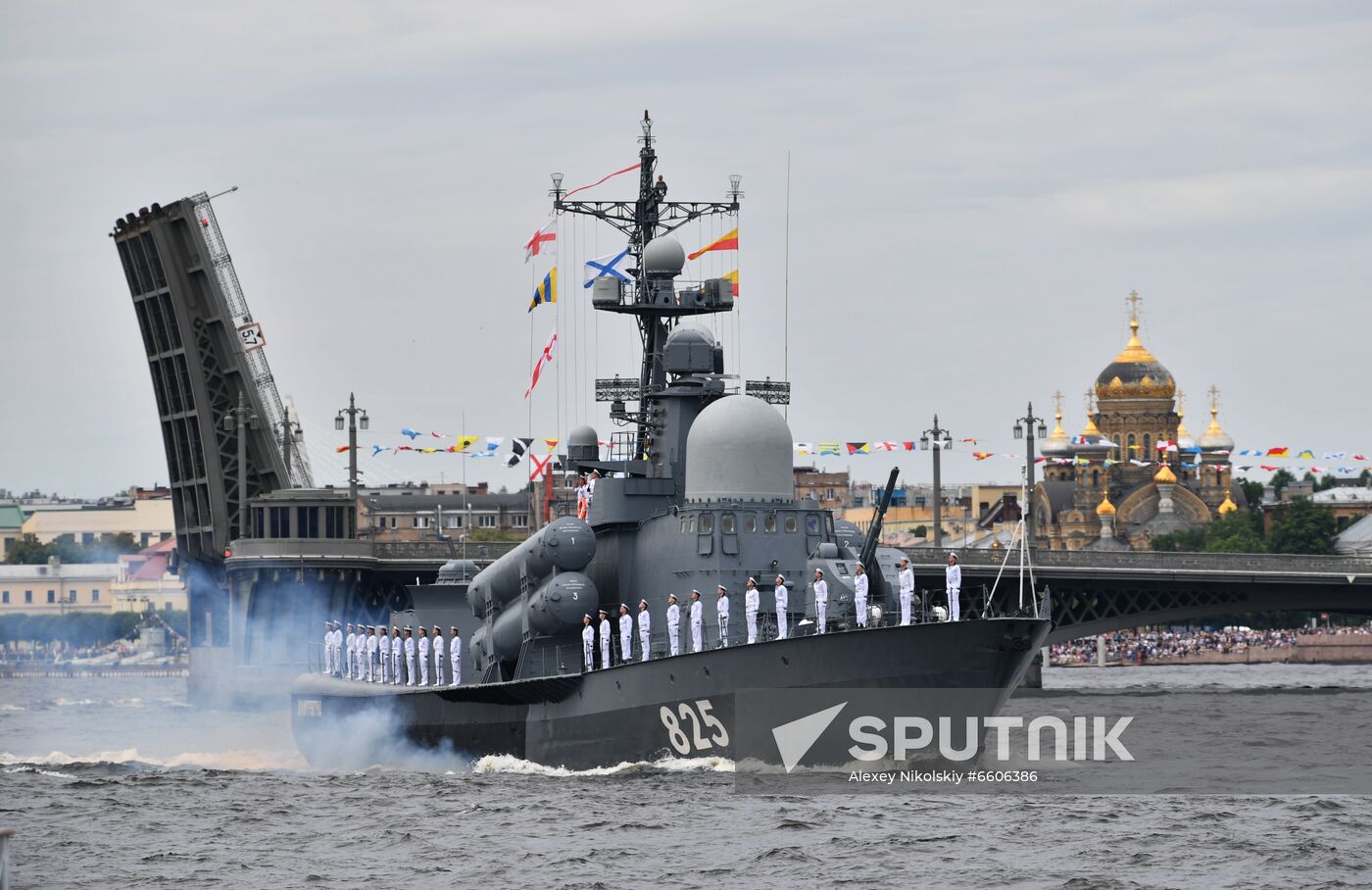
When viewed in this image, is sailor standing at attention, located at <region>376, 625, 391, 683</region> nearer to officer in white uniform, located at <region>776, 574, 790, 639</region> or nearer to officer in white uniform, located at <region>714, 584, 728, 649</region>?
officer in white uniform, located at <region>714, 584, 728, 649</region>

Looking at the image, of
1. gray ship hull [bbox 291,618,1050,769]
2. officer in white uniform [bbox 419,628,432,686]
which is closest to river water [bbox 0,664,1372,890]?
gray ship hull [bbox 291,618,1050,769]

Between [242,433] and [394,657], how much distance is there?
1977 centimetres

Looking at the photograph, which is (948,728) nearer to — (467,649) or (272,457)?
(467,649)

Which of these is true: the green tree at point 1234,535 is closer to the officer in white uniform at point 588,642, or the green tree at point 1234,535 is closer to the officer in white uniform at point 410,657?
the officer in white uniform at point 410,657

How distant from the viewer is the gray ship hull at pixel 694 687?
29891mm

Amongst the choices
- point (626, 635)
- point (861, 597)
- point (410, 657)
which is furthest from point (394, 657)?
point (861, 597)

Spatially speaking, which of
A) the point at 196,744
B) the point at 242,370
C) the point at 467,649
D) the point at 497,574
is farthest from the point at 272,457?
the point at 497,574

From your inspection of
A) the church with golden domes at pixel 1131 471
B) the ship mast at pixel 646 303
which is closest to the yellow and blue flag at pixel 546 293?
the ship mast at pixel 646 303

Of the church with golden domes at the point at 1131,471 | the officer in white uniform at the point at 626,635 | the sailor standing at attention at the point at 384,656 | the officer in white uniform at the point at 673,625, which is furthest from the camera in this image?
the church with golden domes at the point at 1131,471

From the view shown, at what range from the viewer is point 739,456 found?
32.9 m

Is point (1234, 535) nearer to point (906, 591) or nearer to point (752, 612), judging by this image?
point (752, 612)

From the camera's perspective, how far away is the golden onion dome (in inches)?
6944

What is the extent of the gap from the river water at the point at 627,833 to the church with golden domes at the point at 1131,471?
13338cm

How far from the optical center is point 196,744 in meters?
Result: 49.4
